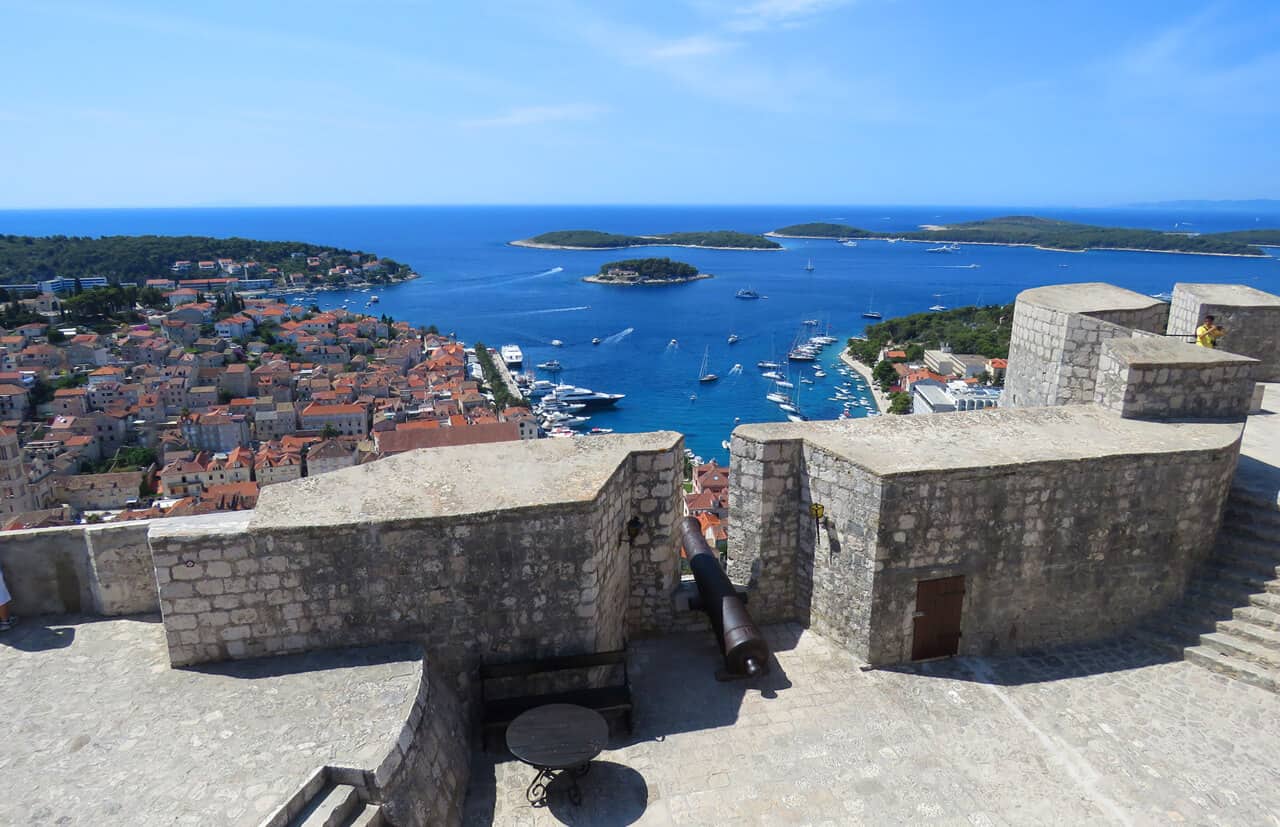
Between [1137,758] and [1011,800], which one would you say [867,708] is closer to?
[1011,800]

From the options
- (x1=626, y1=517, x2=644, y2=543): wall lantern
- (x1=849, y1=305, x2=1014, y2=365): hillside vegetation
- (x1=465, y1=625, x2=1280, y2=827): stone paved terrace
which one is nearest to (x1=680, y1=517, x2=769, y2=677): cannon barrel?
(x1=465, y1=625, x2=1280, y2=827): stone paved terrace

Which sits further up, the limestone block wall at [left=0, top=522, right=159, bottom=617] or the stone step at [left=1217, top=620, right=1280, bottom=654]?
the limestone block wall at [left=0, top=522, right=159, bottom=617]

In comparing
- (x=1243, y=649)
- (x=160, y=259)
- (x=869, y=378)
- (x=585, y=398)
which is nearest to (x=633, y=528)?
(x=1243, y=649)

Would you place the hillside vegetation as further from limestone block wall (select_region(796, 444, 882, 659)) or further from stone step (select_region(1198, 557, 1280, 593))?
limestone block wall (select_region(796, 444, 882, 659))

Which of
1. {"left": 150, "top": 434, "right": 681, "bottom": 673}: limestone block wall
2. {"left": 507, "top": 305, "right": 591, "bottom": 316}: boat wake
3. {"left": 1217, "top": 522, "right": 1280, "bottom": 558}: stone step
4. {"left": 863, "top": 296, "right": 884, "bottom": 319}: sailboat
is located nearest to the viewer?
{"left": 150, "top": 434, "right": 681, "bottom": 673}: limestone block wall

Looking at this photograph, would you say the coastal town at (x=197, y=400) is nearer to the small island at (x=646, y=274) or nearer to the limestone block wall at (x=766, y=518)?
the limestone block wall at (x=766, y=518)

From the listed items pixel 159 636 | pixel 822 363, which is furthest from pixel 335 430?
pixel 159 636
